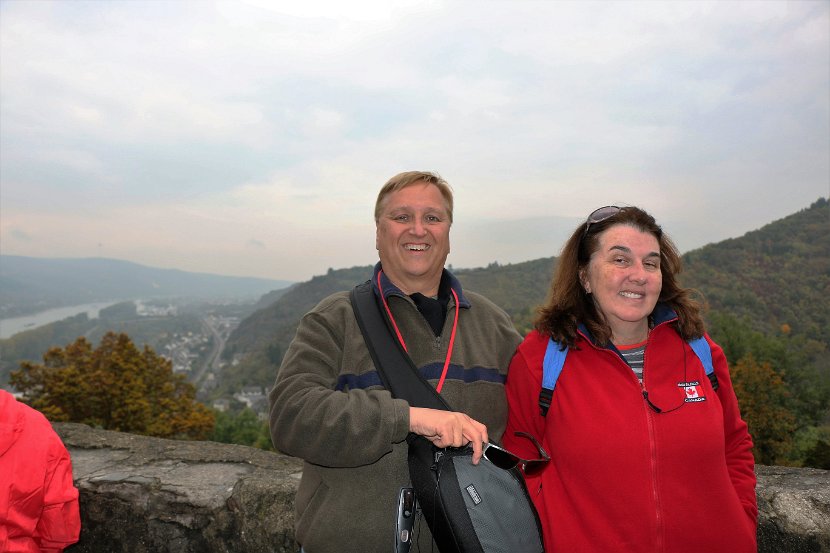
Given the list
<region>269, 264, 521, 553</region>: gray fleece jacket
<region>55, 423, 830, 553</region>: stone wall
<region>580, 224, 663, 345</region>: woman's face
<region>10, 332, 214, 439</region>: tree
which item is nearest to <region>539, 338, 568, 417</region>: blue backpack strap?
<region>269, 264, 521, 553</region>: gray fleece jacket

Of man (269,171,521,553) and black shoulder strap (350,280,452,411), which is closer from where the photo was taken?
man (269,171,521,553)

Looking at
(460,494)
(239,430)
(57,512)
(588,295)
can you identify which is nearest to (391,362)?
(460,494)

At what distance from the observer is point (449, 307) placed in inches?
79.8

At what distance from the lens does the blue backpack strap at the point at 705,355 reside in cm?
196

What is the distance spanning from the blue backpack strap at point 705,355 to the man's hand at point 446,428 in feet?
3.41

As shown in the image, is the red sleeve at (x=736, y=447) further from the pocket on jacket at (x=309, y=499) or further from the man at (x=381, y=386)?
the pocket on jacket at (x=309, y=499)

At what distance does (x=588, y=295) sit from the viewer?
7.36ft

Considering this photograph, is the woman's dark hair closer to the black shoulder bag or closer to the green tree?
the black shoulder bag

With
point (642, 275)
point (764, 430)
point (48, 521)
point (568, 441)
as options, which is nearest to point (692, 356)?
point (642, 275)

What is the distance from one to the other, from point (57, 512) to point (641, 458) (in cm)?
231

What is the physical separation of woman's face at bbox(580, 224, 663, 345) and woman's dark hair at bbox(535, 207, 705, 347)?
0.04 m

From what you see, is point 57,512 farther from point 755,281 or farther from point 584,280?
point 755,281

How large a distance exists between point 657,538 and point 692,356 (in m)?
0.71

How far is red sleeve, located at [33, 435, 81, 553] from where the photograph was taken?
1981 millimetres
